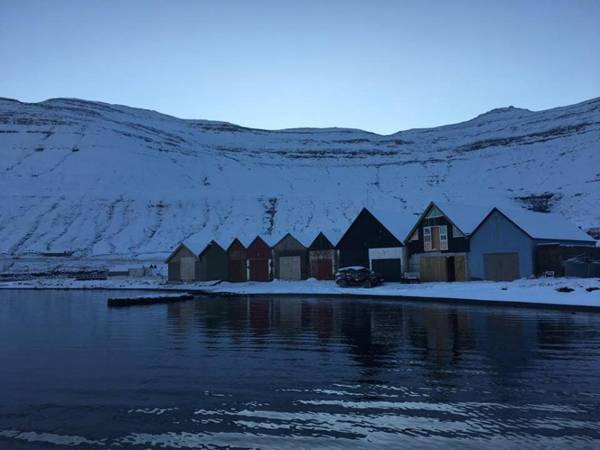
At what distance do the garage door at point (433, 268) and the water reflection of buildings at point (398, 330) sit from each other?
53.2 ft

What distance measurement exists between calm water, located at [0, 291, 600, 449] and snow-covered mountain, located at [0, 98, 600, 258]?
1691 inches

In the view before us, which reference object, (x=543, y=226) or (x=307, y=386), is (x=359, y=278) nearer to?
(x=543, y=226)

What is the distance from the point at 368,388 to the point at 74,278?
71811mm

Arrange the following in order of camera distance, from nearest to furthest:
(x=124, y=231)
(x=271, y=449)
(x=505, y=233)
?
(x=271, y=449)
(x=505, y=233)
(x=124, y=231)

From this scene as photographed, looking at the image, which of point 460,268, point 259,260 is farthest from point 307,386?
point 259,260

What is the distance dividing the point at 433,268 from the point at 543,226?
10195 mm

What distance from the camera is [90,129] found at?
6378 inches

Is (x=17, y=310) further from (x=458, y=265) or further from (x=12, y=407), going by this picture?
(x=458, y=265)

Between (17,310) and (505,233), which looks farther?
(505,233)

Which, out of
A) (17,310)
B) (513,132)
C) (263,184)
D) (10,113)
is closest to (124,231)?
(263,184)

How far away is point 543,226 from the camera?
45.9 m

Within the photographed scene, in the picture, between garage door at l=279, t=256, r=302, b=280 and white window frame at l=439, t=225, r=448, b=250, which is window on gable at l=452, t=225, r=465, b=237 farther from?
garage door at l=279, t=256, r=302, b=280

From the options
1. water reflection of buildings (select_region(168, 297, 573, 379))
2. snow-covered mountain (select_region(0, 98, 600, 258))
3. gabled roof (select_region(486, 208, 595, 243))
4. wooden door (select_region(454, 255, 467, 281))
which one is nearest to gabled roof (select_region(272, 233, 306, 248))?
snow-covered mountain (select_region(0, 98, 600, 258))

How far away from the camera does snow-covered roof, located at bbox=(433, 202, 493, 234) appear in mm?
46094
